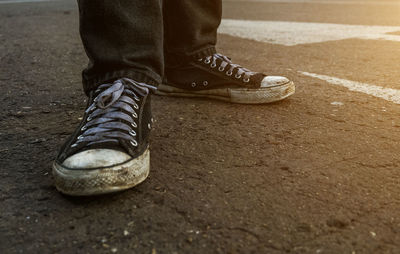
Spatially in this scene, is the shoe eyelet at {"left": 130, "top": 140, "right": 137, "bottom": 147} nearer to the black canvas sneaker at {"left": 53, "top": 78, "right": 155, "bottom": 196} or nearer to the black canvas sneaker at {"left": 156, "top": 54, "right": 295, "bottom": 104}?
the black canvas sneaker at {"left": 53, "top": 78, "right": 155, "bottom": 196}

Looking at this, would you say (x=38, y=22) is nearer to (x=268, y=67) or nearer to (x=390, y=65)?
(x=268, y=67)

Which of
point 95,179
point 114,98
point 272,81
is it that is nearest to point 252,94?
point 272,81

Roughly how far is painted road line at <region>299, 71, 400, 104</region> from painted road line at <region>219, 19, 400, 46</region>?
115 cm

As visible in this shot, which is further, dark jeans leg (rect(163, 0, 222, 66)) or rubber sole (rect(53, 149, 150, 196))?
dark jeans leg (rect(163, 0, 222, 66))

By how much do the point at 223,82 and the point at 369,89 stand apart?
752 millimetres

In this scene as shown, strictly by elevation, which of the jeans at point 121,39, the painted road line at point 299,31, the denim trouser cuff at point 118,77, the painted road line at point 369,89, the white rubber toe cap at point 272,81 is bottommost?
the painted road line at point 299,31

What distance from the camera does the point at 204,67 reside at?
77.9 inches

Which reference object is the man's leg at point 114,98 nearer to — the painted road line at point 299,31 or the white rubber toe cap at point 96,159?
the white rubber toe cap at point 96,159

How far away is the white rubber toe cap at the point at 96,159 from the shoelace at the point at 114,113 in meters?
0.05

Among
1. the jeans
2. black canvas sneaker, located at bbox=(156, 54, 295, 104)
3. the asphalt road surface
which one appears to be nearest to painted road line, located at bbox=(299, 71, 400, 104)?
the asphalt road surface

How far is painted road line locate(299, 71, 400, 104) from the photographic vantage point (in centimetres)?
200

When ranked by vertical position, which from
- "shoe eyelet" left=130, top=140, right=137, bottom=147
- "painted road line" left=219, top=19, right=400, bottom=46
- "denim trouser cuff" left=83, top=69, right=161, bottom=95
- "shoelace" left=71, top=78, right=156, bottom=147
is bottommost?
"painted road line" left=219, top=19, right=400, bottom=46

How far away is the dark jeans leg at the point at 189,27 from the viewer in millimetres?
1830

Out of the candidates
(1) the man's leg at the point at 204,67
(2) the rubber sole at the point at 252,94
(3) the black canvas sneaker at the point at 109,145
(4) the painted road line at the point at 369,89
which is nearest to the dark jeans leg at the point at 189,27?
(1) the man's leg at the point at 204,67
